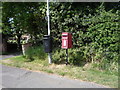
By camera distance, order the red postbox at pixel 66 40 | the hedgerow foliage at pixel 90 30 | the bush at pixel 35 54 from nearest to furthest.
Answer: the hedgerow foliage at pixel 90 30 → the red postbox at pixel 66 40 → the bush at pixel 35 54

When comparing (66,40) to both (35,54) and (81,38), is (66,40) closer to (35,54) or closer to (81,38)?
(81,38)

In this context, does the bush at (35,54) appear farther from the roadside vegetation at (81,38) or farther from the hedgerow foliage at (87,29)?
the hedgerow foliage at (87,29)

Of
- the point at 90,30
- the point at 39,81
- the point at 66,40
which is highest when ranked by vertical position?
the point at 90,30

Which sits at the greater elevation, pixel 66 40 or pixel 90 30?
pixel 90 30

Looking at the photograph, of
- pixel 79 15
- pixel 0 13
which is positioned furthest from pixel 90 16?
pixel 0 13

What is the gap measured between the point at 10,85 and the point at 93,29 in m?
4.15

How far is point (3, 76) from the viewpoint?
4324mm

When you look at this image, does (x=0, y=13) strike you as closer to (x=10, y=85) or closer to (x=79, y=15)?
(x=79, y=15)

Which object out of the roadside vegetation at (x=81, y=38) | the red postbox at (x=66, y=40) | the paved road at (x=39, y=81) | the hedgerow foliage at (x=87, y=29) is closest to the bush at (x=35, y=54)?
the roadside vegetation at (x=81, y=38)

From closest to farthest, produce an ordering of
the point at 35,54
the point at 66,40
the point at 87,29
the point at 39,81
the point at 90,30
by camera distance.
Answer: the point at 39,81 < the point at 66,40 < the point at 90,30 < the point at 87,29 < the point at 35,54

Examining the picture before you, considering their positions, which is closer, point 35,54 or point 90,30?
point 90,30

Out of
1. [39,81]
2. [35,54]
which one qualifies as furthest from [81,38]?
[39,81]

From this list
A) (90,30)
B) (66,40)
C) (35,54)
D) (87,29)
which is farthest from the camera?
(35,54)

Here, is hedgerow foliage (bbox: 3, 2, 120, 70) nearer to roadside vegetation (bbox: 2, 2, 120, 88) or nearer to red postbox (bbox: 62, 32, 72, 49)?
roadside vegetation (bbox: 2, 2, 120, 88)
